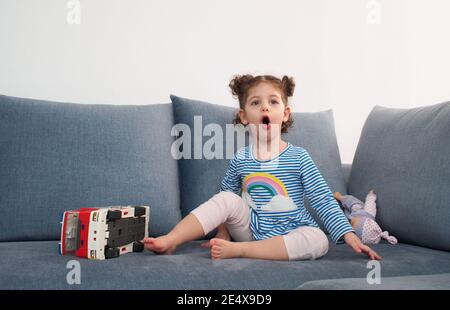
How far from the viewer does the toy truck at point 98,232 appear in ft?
3.69

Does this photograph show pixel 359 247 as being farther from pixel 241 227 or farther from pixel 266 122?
pixel 266 122

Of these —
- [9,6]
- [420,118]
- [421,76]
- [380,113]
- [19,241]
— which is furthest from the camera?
[421,76]

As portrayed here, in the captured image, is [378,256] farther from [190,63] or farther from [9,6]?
[9,6]

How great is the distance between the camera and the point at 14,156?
1421 millimetres

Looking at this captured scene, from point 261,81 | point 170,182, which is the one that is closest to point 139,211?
point 170,182

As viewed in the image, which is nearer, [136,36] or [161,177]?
[161,177]

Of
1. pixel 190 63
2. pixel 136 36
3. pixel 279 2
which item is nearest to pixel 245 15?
pixel 279 2

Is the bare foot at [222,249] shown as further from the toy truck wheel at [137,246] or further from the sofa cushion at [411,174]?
the sofa cushion at [411,174]

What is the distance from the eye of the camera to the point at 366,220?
1.46 metres

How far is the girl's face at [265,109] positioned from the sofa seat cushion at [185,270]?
1.69 ft

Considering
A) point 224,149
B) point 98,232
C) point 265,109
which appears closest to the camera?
point 98,232

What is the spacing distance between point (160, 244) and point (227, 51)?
1279 mm

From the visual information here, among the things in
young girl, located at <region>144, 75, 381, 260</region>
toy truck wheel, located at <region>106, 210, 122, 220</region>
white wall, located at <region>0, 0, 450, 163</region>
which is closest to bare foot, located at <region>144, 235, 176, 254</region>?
young girl, located at <region>144, 75, 381, 260</region>

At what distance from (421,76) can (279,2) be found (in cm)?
91
